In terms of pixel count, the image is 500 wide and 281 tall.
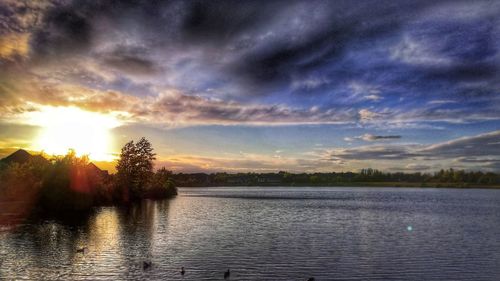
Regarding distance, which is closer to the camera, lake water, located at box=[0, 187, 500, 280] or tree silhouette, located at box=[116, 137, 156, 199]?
lake water, located at box=[0, 187, 500, 280]

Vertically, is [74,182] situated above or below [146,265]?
above

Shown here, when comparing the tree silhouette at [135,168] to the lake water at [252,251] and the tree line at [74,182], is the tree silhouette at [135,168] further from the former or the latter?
the lake water at [252,251]

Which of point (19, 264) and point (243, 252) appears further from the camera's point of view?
point (243, 252)

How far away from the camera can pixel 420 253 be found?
170ft

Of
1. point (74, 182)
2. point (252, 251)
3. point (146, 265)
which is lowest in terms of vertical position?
point (252, 251)

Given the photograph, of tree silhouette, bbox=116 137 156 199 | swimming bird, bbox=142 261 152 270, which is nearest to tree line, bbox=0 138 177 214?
tree silhouette, bbox=116 137 156 199

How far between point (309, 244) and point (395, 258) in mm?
13108

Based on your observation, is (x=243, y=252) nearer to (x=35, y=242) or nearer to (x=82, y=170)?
(x=35, y=242)

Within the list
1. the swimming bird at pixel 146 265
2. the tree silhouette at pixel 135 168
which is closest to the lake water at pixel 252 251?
the swimming bird at pixel 146 265

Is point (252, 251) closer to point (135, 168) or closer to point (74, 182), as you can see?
point (74, 182)

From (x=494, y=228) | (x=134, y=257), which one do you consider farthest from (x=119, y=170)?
(x=494, y=228)

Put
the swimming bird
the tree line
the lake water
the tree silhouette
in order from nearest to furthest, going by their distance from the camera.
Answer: the lake water
the swimming bird
the tree line
the tree silhouette

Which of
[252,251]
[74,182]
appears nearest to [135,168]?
[74,182]

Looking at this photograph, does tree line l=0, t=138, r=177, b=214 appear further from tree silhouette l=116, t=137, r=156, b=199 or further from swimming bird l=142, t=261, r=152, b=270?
swimming bird l=142, t=261, r=152, b=270
